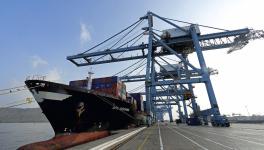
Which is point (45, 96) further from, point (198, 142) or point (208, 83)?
point (208, 83)

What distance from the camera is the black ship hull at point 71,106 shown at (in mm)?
17359

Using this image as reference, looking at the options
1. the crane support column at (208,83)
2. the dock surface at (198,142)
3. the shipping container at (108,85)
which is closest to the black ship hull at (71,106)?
the shipping container at (108,85)

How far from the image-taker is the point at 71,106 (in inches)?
742

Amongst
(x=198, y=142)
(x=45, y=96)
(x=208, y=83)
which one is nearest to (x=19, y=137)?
(x=45, y=96)

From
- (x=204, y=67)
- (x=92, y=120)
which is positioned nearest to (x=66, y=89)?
(x=92, y=120)

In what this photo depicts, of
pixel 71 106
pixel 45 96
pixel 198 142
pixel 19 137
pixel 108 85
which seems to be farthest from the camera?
pixel 19 137

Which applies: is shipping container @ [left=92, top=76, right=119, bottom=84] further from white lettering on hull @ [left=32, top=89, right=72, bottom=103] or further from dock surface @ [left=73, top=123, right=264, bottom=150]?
white lettering on hull @ [left=32, top=89, right=72, bottom=103]

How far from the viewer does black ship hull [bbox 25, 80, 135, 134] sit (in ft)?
57.0

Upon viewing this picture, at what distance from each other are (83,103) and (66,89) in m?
A: 2.48

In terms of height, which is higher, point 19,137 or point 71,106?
point 71,106

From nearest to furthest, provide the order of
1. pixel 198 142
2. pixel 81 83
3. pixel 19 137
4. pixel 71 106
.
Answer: pixel 198 142 → pixel 71 106 → pixel 81 83 → pixel 19 137

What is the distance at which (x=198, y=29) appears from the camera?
117 ft

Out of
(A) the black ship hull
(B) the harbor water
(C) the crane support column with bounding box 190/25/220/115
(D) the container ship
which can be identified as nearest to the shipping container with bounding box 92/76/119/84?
(D) the container ship

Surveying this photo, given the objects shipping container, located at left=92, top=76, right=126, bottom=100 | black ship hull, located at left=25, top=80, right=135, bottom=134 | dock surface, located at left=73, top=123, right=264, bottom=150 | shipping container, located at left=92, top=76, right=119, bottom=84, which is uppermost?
shipping container, located at left=92, top=76, right=119, bottom=84
